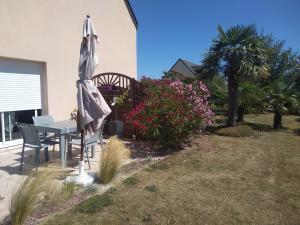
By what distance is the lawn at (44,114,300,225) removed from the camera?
4.33 meters

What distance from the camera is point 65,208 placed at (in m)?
4.58

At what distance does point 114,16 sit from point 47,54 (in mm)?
5245

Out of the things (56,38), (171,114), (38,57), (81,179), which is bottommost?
(81,179)

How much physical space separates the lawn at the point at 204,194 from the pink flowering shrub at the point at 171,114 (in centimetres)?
69

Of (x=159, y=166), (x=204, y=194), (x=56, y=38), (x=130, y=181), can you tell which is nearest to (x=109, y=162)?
(x=130, y=181)

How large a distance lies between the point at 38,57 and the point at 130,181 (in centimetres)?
598

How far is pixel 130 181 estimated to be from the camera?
5887mm

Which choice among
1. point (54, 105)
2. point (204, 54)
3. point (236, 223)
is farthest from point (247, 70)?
point (236, 223)

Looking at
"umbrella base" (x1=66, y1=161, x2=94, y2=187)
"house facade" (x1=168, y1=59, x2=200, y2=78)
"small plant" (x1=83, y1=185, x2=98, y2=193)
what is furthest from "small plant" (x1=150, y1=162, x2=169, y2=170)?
"house facade" (x1=168, y1=59, x2=200, y2=78)

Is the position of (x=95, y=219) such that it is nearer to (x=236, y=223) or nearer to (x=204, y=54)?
(x=236, y=223)

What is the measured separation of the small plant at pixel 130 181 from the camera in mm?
5723

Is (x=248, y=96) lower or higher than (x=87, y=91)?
higher

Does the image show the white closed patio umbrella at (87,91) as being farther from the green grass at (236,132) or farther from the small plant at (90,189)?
the green grass at (236,132)

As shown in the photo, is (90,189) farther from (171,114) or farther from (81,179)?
(171,114)
